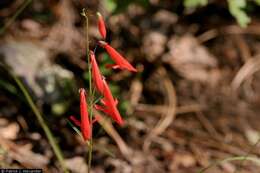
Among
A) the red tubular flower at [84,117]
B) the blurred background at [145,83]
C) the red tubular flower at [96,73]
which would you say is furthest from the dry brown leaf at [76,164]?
the red tubular flower at [96,73]

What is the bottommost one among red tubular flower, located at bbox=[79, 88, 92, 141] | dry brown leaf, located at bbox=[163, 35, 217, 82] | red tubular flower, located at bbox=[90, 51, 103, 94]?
red tubular flower, located at bbox=[79, 88, 92, 141]

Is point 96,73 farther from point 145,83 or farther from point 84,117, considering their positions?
point 145,83

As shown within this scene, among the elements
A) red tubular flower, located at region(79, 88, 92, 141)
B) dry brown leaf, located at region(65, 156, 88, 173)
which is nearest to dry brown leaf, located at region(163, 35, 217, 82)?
dry brown leaf, located at region(65, 156, 88, 173)

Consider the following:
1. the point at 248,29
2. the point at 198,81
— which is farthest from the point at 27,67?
the point at 248,29

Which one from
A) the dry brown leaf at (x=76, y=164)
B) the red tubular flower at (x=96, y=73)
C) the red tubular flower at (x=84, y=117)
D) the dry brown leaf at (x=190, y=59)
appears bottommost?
the dry brown leaf at (x=76, y=164)

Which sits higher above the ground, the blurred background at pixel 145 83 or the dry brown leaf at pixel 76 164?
the blurred background at pixel 145 83

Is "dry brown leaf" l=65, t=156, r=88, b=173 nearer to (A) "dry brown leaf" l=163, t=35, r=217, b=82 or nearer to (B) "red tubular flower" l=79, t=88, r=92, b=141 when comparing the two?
(B) "red tubular flower" l=79, t=88, r=92, b=141

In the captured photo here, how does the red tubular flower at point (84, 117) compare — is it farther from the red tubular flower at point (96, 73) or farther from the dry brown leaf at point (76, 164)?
the dry brown leaf at point (76, 164)

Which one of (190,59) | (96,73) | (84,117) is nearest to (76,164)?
(84,117)

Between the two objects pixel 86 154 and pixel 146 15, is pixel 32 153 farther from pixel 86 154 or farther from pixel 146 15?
Answer: pixel 146 15
